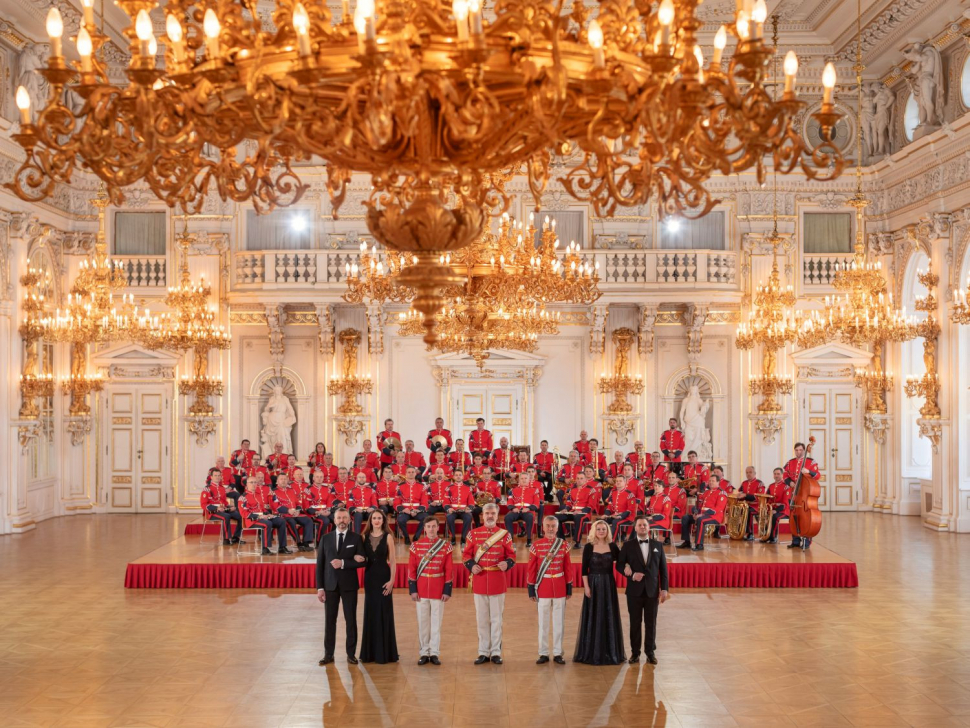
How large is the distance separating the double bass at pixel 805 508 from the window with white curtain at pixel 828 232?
8.78 meters

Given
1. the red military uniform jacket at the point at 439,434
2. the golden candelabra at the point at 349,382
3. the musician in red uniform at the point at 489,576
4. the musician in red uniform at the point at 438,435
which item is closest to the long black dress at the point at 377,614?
the musician in red uniform at the point at 489,576

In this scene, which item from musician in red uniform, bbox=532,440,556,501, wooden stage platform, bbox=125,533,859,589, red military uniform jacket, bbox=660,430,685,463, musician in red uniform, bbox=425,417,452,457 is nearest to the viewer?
wooden stage platform, bbox=125,533,859,589

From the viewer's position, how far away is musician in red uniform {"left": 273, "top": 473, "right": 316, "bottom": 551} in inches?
700

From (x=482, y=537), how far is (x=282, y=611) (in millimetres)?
4175

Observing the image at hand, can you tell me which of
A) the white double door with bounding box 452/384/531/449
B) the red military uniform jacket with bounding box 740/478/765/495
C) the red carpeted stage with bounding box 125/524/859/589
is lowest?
the red carpeted stage with bounding box 125/524/859/589

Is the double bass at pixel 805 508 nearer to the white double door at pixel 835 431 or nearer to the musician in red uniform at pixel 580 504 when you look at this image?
the musician in red uniform at pixel 580 504

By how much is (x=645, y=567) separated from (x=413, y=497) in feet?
25.5

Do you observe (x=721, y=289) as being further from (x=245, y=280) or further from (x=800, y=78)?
(x=245, y=280)

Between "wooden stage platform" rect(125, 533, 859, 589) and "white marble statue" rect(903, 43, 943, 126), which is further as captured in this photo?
"white marble statue" rect(903, 43, 943, 126)

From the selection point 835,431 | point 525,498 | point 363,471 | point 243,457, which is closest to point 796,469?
point 835,431

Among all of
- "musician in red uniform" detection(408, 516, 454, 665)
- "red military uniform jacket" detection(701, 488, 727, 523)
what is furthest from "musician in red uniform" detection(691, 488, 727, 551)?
"musician in red uniform" detection(408, 516, 454, 665)

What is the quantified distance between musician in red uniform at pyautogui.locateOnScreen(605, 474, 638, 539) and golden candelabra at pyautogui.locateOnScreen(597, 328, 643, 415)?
6981mm

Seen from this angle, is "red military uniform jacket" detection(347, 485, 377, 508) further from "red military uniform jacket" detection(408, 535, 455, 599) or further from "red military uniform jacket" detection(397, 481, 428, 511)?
"red military uniform jacket" detection(408, 535, 455, 599)

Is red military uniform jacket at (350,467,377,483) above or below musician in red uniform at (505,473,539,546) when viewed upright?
above
